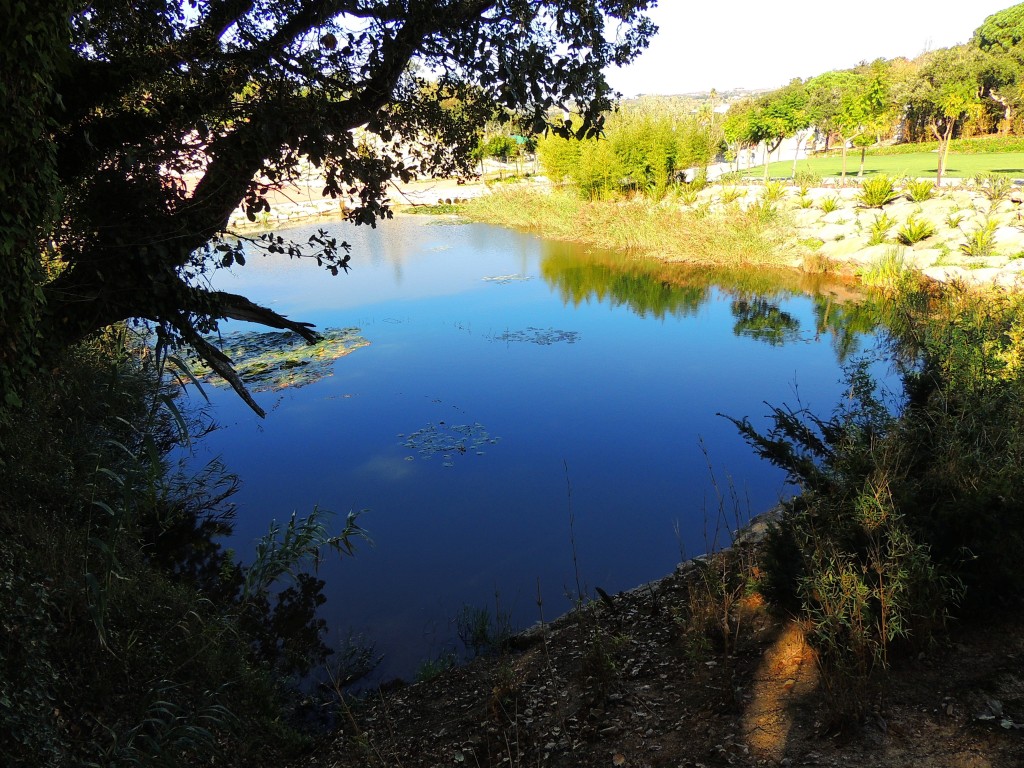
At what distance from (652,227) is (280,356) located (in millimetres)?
12821

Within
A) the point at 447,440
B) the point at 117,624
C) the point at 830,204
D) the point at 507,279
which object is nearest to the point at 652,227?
the point at 830,204

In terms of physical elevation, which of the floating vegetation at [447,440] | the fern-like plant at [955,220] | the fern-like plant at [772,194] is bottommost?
the floating vegetation at [447,440]

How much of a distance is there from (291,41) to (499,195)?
25651 millimetres

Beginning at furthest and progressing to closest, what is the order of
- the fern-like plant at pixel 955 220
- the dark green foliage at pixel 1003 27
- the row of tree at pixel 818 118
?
the dark green foliage at pixel 1003 27, the row of tree at pixel 818 118, the fern-like plant at pixel 955 220

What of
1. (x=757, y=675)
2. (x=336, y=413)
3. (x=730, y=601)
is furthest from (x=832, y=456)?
(x=336, y=413)

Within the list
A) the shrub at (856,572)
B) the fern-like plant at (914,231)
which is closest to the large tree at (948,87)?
the fern-like plant at (914,231)

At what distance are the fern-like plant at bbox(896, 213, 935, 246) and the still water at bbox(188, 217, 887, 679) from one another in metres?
2.10

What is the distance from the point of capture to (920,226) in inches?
548

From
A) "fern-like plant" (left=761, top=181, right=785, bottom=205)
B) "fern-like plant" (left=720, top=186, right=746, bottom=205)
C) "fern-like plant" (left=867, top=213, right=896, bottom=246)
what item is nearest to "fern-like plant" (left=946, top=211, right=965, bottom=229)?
"fern-like plant" (left=867, top=213, right=896, bottom=246)

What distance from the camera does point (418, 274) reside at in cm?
1725

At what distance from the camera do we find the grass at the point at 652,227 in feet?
56.8

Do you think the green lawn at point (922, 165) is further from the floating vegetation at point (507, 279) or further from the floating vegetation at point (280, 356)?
the floating vegetation at point (280, 356)

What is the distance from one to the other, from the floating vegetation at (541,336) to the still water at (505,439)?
0.06 metres

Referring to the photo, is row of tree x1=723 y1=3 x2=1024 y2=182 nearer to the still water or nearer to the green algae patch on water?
the still water
